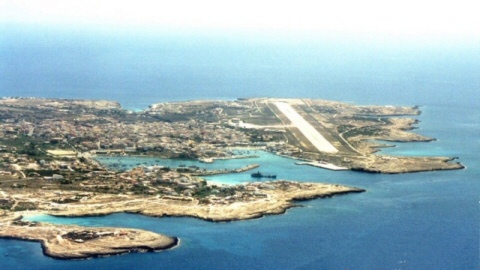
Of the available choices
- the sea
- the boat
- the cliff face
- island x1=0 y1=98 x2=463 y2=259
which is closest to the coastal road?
island x1=0 y1=98 x2=463 y2=259

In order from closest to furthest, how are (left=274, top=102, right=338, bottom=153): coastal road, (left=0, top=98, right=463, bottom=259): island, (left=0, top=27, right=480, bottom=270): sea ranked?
(left=0, top=27, right=480, bottom=270): sea, (left=0, top=98, right=463, bottom=259): island, (left=274, top=102, right=338, bottom=153): coastal road

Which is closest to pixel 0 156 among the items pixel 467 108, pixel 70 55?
pixel 467 108

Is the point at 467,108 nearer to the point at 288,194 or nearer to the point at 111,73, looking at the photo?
the point at 288,194

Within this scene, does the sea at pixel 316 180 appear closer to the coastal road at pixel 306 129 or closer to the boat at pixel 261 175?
the boat at pixel 261 175

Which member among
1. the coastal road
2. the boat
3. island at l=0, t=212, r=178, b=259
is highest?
the coastal road

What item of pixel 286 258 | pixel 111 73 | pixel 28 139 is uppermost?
pixel 111 73

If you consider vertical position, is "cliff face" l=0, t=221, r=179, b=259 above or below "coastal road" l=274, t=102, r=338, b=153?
below

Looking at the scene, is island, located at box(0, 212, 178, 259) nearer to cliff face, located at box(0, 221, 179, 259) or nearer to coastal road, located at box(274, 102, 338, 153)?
cliff face, located at box(0, 221, 179, 259)
